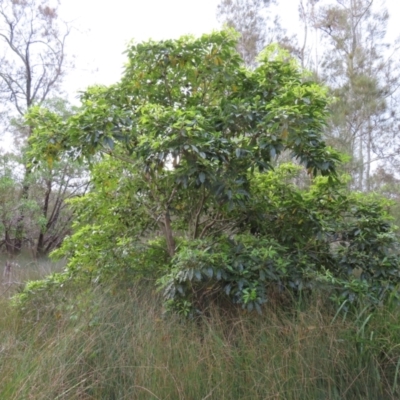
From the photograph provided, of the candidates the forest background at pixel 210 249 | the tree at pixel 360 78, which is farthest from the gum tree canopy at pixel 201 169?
the tree at pixel 360 78

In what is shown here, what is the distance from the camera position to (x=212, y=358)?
3236mm

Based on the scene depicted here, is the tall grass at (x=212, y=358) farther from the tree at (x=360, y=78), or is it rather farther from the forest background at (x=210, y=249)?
the tree at (x=360, y=78)

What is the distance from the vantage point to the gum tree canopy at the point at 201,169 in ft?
12.0

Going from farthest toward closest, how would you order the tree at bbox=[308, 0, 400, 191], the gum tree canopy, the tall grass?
the tree at bbox=[308, 0, 400, 191], the gum tree canopy, the tall grass

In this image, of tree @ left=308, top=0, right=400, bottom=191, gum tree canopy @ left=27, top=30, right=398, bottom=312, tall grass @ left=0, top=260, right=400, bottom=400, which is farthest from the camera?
tree @ left=308, top=0, right=400, bottom=191

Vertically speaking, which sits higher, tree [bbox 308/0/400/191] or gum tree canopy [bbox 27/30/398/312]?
tree [bbox 308/0/400/191]

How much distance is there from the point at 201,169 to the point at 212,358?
1.42 m

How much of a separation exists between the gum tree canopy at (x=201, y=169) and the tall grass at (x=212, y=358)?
302 mm

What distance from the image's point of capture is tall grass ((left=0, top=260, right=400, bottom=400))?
2877mm

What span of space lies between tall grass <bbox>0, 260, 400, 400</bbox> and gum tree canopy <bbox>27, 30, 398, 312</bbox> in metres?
0.30

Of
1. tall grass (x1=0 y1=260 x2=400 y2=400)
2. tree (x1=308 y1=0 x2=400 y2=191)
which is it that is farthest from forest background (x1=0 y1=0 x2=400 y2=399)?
tree (x1=308 y1=0 x2=400 y2=191)

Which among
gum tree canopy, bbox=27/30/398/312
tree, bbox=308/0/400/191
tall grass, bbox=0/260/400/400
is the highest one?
tree, bbox=308/0/400/191

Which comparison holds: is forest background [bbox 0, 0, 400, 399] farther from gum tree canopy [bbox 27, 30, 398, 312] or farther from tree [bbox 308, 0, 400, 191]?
tree [bbox 308, 0, 400, 191]

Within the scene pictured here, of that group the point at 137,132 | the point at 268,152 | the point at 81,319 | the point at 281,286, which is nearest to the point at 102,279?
the point at 81,319
